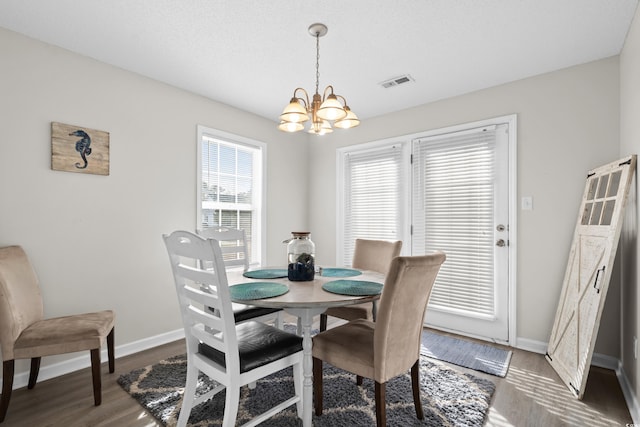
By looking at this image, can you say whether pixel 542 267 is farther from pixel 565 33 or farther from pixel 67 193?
pixel 67 193

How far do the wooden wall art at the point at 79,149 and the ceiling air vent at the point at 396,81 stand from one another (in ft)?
8.10

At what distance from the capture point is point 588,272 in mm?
2248

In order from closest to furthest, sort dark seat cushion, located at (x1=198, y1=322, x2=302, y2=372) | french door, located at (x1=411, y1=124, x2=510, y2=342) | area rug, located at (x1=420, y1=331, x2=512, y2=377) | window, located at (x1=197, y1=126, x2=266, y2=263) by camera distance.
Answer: dark seat cushion, located at (x1=198, y1=322, x2=302, y2=372) < area rug, located at (x1=420, y1=331, x2=512, y2=377) < french door, located at (x1=411, y1=124, x2=510, y2=342) < window, located at (x1=197, y1=126, x2=266, y2=263)

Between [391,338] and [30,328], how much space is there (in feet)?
7.18

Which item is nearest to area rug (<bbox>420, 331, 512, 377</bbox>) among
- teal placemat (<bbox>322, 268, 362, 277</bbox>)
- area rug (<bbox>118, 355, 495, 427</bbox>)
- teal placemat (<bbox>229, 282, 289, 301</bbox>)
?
area rug (<bbox>118, 355, 495, 427</bbox>)

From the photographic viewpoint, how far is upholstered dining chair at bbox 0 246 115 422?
6.10ft

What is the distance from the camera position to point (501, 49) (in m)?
2.44

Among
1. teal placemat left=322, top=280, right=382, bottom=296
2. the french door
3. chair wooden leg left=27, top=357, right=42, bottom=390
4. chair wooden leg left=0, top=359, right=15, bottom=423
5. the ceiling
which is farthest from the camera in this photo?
the french door

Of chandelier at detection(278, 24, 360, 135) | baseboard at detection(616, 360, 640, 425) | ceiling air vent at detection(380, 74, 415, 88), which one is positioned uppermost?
ceiling air vent at detection(380, 74, 415, 88)

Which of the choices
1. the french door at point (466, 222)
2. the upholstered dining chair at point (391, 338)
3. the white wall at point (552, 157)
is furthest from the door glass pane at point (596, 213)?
the upholstered dining chair at point (391, 338)

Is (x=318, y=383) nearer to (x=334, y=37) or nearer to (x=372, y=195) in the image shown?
(x=334, y=37)

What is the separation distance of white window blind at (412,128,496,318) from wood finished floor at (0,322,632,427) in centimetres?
91

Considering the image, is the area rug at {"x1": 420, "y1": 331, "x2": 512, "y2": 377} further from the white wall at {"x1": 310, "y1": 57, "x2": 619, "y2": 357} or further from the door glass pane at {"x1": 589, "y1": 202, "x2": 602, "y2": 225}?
the door glass pane at {"x1": 589, "y1": 202, "x2": 602, "y2": 225}

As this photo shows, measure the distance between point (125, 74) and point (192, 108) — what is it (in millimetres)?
632
